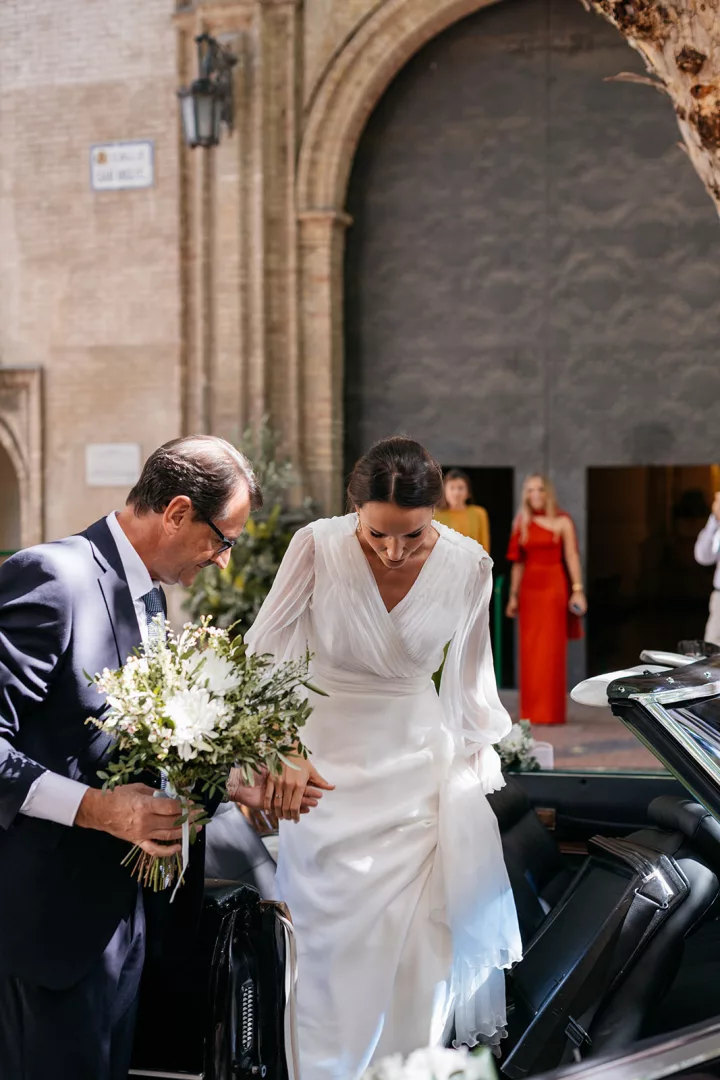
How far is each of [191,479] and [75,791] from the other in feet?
2.13

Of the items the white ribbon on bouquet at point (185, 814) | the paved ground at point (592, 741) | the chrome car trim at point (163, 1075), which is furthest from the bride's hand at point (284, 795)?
the paved ground at point (592, 741)

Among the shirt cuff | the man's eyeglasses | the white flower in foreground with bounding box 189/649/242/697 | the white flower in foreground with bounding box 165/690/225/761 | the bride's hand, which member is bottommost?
the bride's hand

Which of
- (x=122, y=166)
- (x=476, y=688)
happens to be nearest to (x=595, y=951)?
(x=476, y=688)

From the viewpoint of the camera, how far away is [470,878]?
313cm

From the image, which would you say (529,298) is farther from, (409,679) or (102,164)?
(409,679)

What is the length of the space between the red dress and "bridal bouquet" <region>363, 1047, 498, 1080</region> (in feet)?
25.7

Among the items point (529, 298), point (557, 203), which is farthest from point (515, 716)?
point (557, 203)

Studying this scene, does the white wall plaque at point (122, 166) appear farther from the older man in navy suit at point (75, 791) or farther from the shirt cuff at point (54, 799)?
the shirt cuff at point (54, 799)

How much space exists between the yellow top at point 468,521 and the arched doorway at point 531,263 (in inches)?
56.6

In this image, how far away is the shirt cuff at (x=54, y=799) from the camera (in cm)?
209

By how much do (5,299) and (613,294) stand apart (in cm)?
620

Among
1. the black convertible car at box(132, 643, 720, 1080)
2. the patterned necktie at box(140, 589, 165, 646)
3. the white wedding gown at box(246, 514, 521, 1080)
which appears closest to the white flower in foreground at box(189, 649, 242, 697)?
the patterned necktie at box(140, 589, 165, 646)

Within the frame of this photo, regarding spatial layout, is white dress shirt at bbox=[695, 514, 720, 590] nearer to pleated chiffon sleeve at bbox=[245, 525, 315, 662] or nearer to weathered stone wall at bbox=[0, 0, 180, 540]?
weathered stone wall at bbox=[0, 0, 180, 540]

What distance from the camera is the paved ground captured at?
317 inches
